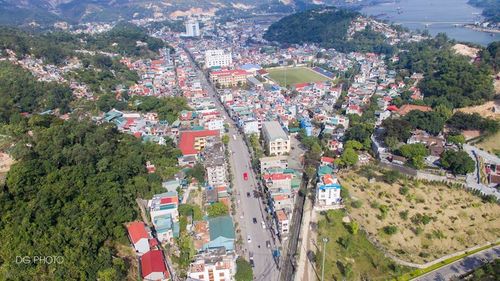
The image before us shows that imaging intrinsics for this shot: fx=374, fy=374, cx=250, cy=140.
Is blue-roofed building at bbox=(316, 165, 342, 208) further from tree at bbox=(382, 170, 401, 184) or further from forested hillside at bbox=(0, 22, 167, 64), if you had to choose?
forested hillside at bbox=(0, 22, 167, 64)

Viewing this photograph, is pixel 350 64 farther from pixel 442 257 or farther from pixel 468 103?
pixel 442 257

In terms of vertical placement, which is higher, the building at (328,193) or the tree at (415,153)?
the tree at (415,153)

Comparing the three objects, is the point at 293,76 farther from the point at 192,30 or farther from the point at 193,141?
the point at 192,30

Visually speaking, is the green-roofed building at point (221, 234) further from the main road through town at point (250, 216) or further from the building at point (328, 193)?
the building at point (328, 193)

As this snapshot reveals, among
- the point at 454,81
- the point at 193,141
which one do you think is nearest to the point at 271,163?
the point at 193,141

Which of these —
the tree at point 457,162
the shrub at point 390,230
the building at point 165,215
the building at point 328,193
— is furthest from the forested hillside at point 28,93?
the tree at point 457,162

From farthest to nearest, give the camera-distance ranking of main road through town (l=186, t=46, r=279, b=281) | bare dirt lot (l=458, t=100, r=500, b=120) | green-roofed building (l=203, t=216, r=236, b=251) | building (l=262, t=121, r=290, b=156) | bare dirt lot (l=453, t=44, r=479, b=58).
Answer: bare dirt lot (l=453, t=44, r=479, b=58), bare dirt lot (l=458, t=100, r=500, b=120), building (l=262, t=121, r=290, b=156), green-roofed building (l=203, t=216, r=236, b=251), main road through town (l=186, t=46, r=279, b=281)

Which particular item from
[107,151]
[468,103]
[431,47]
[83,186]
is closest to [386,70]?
[431,47]

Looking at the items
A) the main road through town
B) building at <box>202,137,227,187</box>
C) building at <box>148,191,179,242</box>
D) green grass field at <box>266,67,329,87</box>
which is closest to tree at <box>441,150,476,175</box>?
the main road through town
